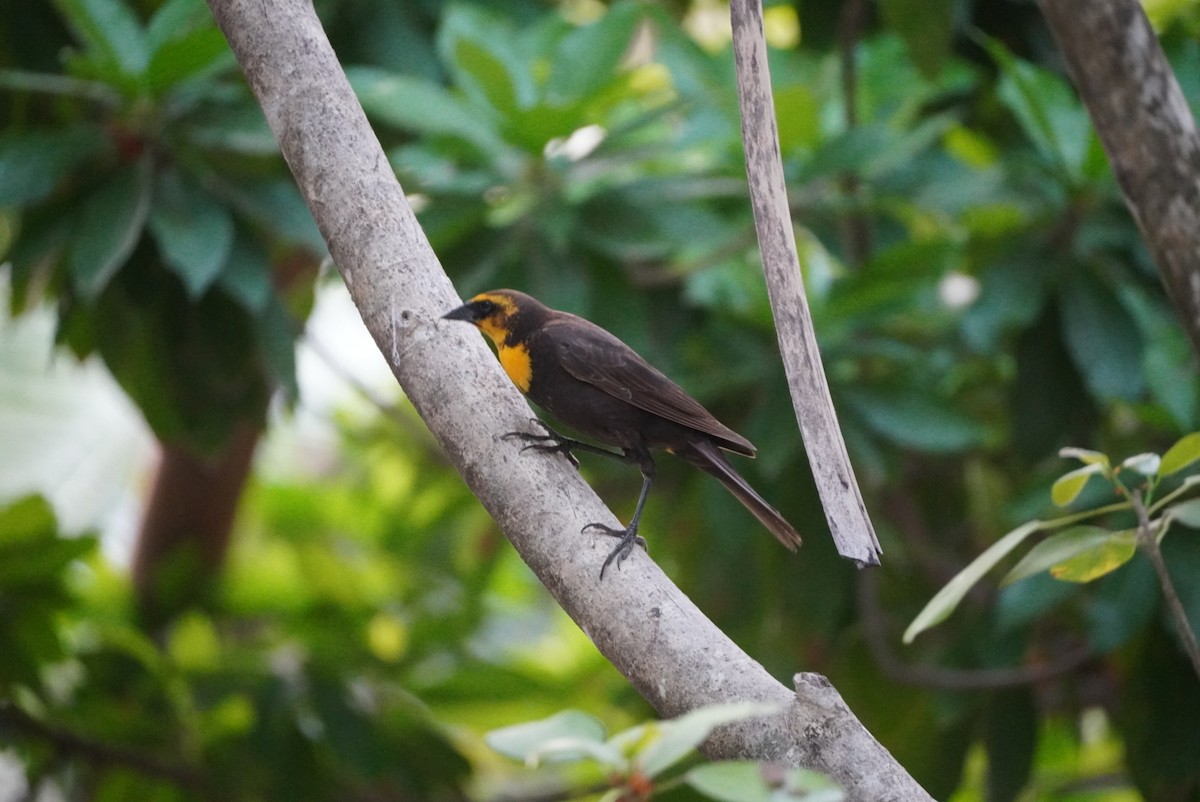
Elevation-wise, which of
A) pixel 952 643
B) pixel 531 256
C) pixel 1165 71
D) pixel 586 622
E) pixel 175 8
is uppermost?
pixel 175 8

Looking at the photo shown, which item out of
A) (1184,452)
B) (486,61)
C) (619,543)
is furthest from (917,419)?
(619,543)

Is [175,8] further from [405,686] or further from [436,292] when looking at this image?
[405,686]

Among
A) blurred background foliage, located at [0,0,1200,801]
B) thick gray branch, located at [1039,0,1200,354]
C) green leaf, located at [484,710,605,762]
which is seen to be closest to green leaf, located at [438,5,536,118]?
blurred background foliage, located at [0,0,1200,801]

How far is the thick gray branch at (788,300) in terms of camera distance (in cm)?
165

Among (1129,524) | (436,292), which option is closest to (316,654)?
(436,292)

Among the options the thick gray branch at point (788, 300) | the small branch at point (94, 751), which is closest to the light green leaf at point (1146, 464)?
the thick gray branch at point (788, 300)

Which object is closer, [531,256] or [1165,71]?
[1165,71]

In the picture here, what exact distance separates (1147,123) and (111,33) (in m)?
2.50

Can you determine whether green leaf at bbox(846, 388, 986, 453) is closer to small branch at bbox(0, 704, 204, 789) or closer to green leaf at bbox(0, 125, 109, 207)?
green leaf at bbox(0, 125, 109, 207)

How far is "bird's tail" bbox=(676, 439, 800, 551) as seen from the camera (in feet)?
7.65

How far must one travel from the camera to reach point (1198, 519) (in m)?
1.76

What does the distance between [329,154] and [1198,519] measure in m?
1.54

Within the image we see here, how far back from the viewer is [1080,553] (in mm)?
1800

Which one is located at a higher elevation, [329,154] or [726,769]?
[329,154]
